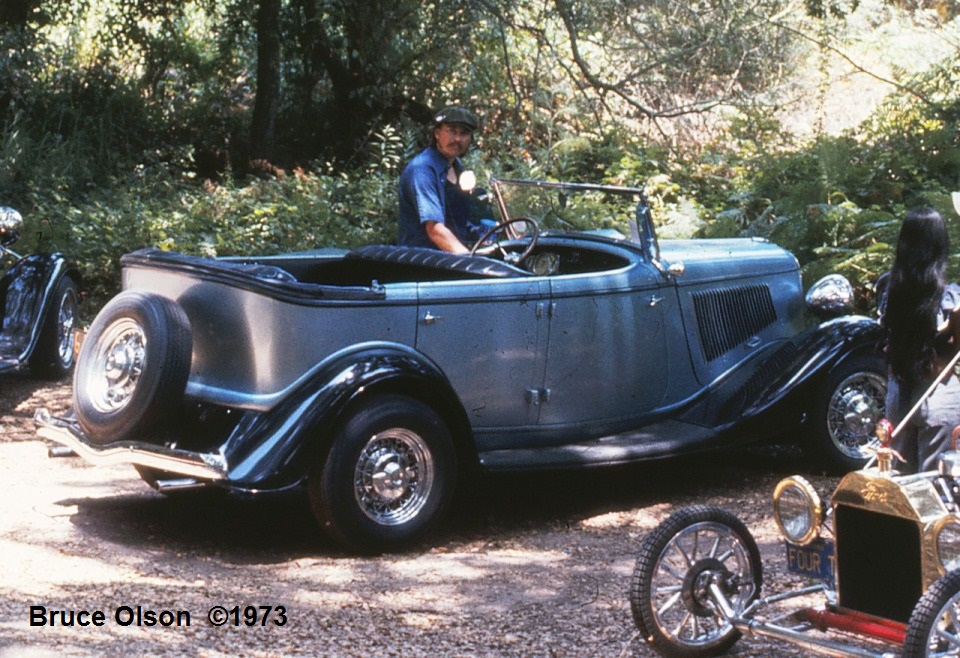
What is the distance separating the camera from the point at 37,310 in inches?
332

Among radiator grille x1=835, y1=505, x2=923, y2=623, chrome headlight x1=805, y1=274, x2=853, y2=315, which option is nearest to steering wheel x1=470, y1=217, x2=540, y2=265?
chrome headlight x1=805, y1=274, x2=853, y2=315

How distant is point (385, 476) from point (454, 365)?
0.65m

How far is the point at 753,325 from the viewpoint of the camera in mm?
7070

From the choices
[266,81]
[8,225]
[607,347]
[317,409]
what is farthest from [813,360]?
[266,81]

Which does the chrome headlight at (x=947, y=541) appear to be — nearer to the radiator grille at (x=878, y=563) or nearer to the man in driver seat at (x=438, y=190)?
the radiator grille at (x=878, y=563)

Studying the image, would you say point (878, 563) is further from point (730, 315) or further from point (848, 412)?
point (730, 315)

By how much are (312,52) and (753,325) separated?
8891 mm

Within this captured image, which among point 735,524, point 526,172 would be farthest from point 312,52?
point 735,524

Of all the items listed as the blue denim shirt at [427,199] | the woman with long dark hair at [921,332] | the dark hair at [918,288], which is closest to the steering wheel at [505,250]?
the blue denim shirt at [427,199]

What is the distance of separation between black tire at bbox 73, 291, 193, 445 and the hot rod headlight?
2521mm

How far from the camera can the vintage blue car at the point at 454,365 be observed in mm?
5211

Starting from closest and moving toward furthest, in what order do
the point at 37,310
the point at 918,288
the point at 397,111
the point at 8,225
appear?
the point at 918,288, the point at 37,310, the point at 8,225, the point at 397,111

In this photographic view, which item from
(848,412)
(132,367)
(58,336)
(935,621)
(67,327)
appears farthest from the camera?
(67,327)

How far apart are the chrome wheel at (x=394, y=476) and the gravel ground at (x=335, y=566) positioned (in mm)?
195
